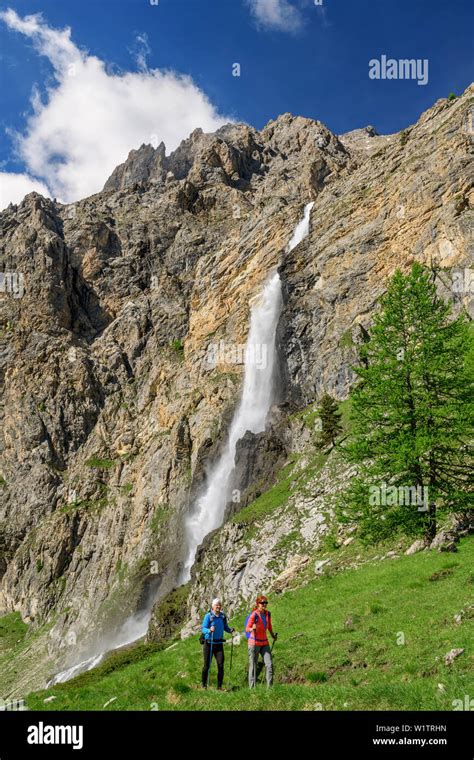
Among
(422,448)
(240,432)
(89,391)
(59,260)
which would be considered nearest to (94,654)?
(240,432)

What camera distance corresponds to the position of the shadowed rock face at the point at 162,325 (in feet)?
222

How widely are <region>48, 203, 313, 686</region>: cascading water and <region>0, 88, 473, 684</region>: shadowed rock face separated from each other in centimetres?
248

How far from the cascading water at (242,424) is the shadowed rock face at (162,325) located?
248cm

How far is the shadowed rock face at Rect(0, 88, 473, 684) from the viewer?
67.6 metres

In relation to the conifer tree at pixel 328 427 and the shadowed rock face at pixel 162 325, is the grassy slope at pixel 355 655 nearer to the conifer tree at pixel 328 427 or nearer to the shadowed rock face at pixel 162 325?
the conifer tree at pixel 328 427

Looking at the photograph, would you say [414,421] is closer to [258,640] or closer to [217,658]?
[258,640]

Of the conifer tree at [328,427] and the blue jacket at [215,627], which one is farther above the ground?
the conifer tree at [328,427]

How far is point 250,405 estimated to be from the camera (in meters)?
75.9
